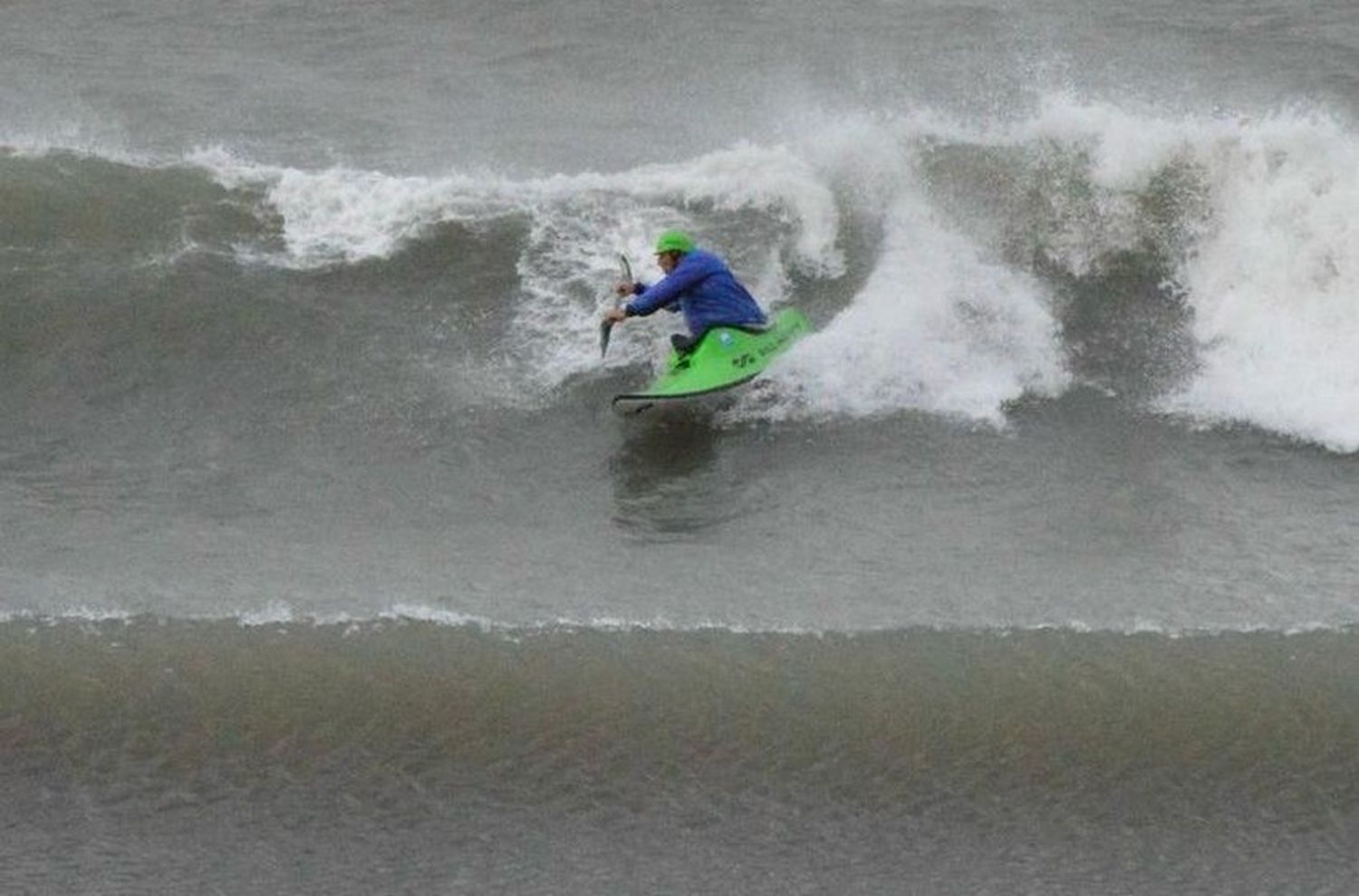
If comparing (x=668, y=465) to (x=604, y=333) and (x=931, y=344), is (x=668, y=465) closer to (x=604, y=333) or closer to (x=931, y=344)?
(x=604, y=333)

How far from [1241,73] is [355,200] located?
8315 mm

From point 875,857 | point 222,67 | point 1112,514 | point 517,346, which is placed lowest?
point 875,857

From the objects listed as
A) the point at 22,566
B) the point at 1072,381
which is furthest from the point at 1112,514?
the point at 22,566

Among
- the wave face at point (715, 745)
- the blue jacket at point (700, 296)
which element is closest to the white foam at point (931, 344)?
the blue jacket at point (700, 296)

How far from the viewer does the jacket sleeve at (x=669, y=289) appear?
12.6m

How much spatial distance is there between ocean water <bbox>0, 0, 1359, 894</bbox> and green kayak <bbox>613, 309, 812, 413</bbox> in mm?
223

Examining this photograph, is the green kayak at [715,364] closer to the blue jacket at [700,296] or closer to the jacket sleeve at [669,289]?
the blue jacket at [700,296]

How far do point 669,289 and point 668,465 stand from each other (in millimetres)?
1191

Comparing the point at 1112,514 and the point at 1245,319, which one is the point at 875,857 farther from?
the point at 1245,319

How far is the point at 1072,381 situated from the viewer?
1305 cm

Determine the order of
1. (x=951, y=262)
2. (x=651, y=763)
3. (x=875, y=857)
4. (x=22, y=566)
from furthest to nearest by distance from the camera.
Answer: (x=951, y=262) → (x=22, y=566) → (x=651, y=763) → (x=875, y=857)

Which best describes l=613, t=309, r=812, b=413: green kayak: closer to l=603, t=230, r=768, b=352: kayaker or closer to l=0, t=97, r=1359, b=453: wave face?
l=603, t=230, r=768, b=352: kayaker

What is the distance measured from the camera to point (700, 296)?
12.7 metres

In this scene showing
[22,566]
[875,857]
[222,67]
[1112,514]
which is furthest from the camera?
[222,67]
